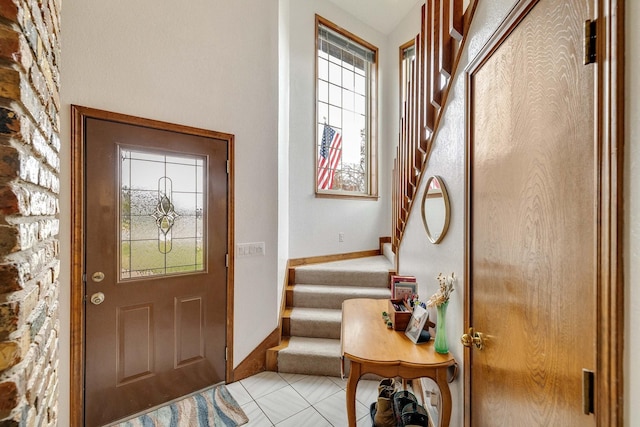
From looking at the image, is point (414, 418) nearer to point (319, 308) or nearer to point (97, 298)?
point (319, 308)

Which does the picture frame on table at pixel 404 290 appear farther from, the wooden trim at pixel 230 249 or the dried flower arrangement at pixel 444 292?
the wooden trim at pixel 230 249

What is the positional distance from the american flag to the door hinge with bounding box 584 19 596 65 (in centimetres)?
338

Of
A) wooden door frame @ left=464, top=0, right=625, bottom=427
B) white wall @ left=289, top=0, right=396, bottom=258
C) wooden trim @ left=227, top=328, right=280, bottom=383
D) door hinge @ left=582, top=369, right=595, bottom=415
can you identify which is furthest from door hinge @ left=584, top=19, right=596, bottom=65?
white wall @ left=289, top=0, right=396, bottom=258

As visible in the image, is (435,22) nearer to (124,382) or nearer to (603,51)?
(603,51)

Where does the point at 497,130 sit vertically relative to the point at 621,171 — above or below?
above

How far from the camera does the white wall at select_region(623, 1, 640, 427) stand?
1.74ft

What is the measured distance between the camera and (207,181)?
2.31 metres

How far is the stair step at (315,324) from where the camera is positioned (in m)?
2.73

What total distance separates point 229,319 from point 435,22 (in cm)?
251

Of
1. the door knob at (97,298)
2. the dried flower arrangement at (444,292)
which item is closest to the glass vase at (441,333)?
the dried flower arrangement at (444,292)

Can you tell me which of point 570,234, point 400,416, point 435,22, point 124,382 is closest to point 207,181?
point 124,382

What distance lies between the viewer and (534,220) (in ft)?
2.81

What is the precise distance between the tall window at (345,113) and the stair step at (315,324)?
1.62m

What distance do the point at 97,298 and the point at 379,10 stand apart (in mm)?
4595
